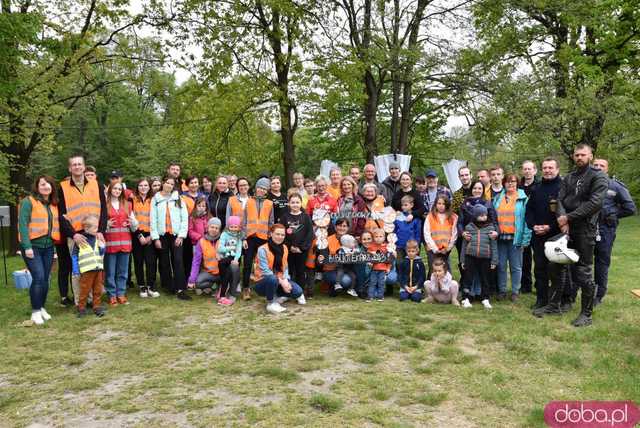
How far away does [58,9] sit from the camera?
14.2m

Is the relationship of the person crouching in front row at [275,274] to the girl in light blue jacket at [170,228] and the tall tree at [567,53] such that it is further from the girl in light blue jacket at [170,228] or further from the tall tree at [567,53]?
the tall tree at [567,53]

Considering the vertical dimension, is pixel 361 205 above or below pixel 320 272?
above

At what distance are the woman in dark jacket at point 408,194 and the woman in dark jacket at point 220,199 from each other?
2.68 m

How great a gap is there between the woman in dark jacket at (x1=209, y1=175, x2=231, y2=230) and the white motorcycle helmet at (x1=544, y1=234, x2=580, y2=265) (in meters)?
4.68

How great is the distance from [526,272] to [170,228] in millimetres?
5323

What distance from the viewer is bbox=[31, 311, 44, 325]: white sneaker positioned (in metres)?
5.73

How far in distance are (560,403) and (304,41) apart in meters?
11.3

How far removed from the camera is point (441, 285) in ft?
21.2

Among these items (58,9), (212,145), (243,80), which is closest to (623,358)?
(243,80)

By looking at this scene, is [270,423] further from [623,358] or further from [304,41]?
[304,41]

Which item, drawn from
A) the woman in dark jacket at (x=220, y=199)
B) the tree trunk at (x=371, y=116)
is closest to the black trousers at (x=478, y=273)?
the woman in dark jacket at (x=220, y=199)

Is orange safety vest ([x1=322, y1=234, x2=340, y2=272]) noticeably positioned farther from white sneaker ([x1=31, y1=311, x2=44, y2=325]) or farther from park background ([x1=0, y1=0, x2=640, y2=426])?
white sneaker ([x1=31, y1=311, x2=44, y2=325])

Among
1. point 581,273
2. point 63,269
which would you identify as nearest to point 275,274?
point 63,269

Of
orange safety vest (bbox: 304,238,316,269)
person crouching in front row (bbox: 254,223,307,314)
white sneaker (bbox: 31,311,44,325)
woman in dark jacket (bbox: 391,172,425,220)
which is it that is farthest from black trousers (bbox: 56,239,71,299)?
woman in dark jacket (bbox: 391,172,425,220)
